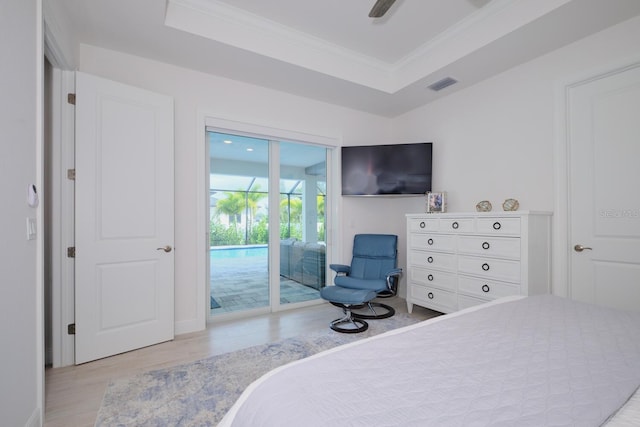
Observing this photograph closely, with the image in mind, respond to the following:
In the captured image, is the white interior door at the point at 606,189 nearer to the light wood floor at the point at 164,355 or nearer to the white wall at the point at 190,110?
the light wood floor at the point at 164,355

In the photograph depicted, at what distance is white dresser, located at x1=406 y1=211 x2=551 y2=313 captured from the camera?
8.04ft

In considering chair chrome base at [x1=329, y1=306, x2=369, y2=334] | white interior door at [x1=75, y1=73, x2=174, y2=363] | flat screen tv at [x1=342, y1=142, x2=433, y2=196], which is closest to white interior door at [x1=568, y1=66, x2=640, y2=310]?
flat screen tv at [x1=342, y1=142, x2=433, y2=196]

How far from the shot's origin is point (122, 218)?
252cm

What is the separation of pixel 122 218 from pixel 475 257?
126 inches

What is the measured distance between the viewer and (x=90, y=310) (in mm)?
2365

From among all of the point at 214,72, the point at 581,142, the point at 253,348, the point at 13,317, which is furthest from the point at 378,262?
the point at 13,317

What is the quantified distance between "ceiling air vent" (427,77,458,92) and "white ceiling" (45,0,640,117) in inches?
2.8

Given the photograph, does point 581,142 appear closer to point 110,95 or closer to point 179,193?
point 179,193

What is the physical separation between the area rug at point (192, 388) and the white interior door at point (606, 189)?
2199 millimetres

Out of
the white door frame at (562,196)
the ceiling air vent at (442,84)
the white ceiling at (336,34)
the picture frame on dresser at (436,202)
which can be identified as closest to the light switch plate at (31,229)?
the white ceiling at (336,34)

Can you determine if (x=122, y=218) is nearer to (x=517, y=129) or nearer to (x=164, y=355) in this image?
(x=164, y=355)

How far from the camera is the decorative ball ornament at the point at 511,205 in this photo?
2.82 metres

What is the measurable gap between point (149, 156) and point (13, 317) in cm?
166

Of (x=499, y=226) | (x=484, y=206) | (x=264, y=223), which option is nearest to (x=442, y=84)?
(x=484, y=206)
